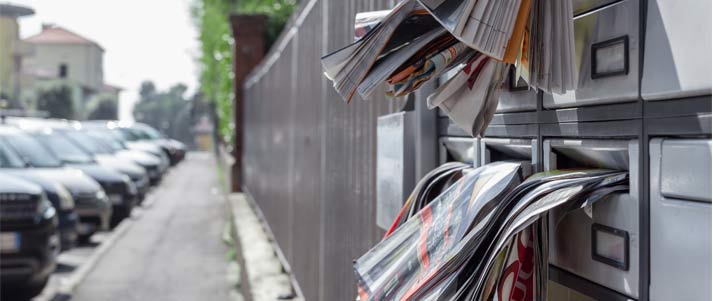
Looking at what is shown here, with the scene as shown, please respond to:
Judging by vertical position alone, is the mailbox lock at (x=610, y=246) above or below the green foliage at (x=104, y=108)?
below

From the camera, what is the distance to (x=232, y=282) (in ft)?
31.6

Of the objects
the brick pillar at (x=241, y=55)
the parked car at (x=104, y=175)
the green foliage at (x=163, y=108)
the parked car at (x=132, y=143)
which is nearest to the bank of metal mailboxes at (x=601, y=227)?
the parked car at (x=104, y=175)

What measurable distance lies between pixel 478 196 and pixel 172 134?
98139 mm

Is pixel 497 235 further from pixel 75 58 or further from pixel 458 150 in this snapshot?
pixel 75 58

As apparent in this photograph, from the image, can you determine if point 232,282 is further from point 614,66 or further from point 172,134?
point 172,134

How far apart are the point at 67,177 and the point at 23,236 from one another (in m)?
4.02

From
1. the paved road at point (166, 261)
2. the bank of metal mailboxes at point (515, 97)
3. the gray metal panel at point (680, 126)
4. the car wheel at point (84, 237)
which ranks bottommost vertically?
the paved road at point (166, 261)

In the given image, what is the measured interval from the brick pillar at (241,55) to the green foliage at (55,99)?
39.3 metres

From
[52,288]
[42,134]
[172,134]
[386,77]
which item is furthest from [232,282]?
[172,134]

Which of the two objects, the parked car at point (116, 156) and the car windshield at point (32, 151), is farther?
the parked car at point (116, 156)

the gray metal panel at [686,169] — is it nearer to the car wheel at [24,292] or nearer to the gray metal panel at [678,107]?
the gray metal panel at [678,107]

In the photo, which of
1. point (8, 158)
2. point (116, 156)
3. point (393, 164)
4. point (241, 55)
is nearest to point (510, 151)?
point (393, 164)

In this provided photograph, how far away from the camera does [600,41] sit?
1461mm

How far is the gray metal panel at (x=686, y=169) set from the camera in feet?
3.88
